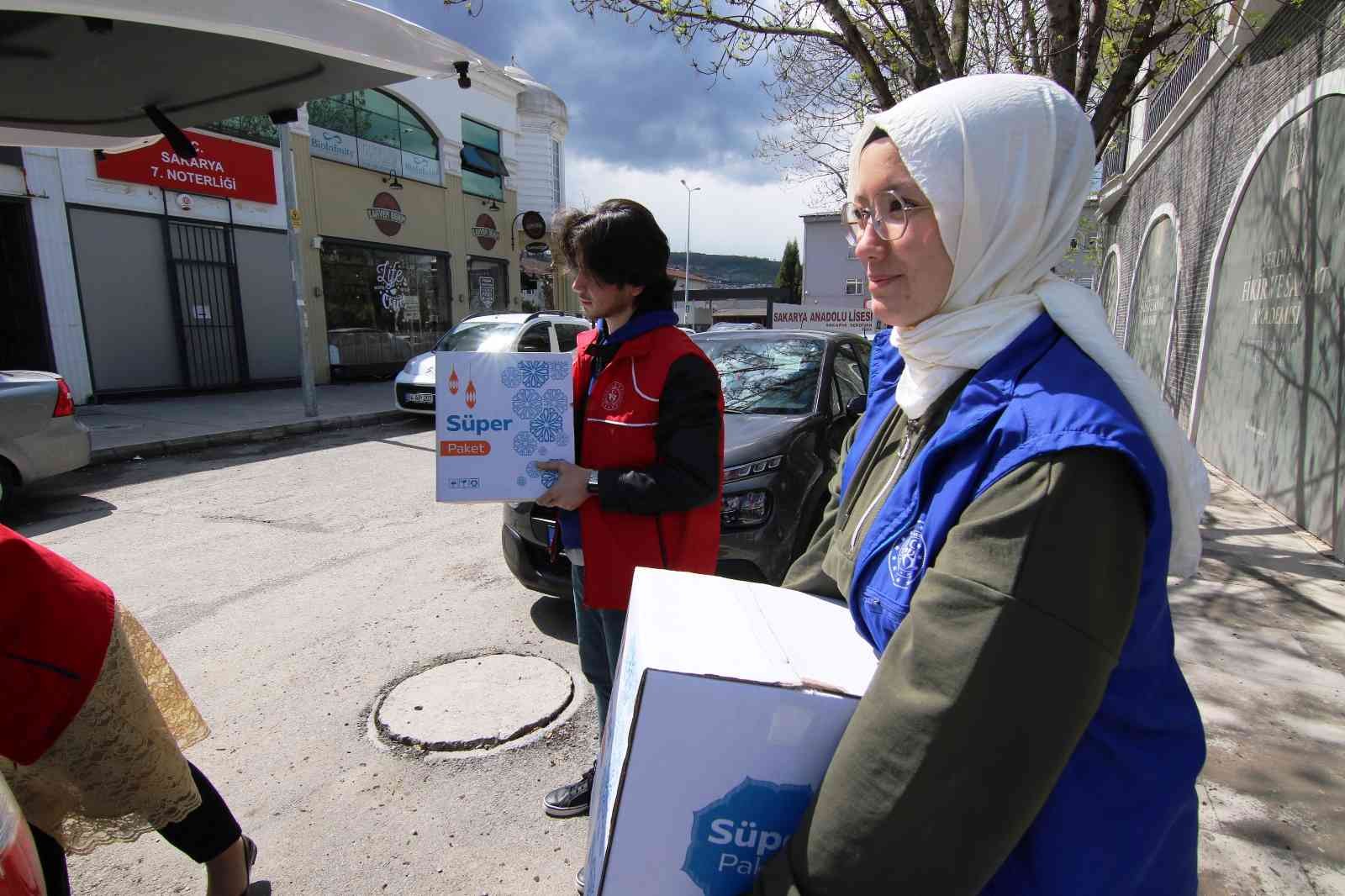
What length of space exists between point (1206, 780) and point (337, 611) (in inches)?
169

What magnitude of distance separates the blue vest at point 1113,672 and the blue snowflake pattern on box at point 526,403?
1296 millimetres

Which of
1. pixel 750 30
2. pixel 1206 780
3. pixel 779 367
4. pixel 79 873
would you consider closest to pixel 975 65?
pixel 750 30

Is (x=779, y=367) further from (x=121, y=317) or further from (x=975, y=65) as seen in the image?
(x=121, y=317)

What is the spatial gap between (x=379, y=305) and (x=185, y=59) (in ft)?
55.2

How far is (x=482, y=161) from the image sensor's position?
20766 millimetres

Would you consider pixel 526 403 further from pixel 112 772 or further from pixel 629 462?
pixel 112 772

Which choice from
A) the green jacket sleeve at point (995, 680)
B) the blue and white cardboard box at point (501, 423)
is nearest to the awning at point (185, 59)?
the blue and white cardboard box at point (501, 423)

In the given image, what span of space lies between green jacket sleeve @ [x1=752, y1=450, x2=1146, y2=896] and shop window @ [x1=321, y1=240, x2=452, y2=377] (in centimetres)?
1741

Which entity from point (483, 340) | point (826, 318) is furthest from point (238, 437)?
point (826, 318)

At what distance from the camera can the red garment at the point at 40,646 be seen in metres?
1.46

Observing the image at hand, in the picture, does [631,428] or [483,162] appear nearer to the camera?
[631,428]

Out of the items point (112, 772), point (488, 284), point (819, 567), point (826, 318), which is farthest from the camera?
point (488, 284)

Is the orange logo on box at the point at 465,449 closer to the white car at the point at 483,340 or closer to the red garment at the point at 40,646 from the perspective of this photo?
the red garment at the point at 40,646

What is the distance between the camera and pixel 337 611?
13.7 ft
